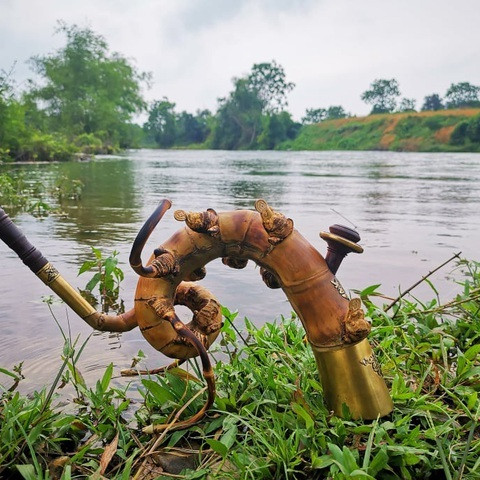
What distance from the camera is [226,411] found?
6.06 ft

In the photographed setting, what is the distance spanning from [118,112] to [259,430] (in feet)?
185

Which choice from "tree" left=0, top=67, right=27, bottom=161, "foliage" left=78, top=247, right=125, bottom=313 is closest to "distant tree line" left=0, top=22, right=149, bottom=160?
"tree" left=0, top=67, right=27, bottom=161

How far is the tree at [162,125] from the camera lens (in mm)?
110000

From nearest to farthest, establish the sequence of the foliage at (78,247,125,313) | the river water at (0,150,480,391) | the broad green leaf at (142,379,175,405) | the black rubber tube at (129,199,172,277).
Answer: the black rubber tube at (129,199,172,277) < the broad green leaf at (142,379,175,405) < the river water at (0,150,480,391) < the foliage at (78,247,125,313)

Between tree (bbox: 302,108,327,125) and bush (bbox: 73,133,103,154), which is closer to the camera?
bush (bbox: 73,133,103,154)

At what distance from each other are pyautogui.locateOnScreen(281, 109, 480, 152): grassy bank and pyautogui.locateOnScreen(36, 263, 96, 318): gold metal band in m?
55.4

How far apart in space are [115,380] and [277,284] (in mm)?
1045

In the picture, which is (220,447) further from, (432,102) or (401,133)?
(432,102)

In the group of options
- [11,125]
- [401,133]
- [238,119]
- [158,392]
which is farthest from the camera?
[238,119]

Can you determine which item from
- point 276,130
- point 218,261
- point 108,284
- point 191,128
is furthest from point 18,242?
point 191,128

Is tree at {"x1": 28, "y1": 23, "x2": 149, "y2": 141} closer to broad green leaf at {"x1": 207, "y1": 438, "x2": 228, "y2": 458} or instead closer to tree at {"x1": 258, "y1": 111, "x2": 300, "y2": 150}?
tree at {"x1": 258, "y1": 111, "x2": 300, "y2": 150}

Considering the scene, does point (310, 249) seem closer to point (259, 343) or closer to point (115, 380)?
point (259, 343)

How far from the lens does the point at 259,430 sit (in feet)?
5.62

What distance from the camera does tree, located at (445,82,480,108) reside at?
80.8 m
